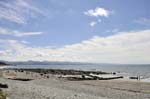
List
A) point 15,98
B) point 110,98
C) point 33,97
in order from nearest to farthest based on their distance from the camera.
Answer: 1. point 15,98
2. point 33,97
3. point 110,98

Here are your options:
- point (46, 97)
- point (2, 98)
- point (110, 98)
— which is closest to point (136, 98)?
point (110, 98)

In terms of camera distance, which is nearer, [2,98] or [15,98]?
[2,98]

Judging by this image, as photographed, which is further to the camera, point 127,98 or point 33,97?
point 127,98

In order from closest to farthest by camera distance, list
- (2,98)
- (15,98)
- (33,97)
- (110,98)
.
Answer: (2,98)
(15,98)
(33,97)
(110,98)

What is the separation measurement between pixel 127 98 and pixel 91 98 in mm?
5192

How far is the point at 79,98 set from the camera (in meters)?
27.2

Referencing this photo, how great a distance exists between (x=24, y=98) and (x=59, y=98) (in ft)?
11.8

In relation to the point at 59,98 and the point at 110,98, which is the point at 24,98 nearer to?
the point at 59,98

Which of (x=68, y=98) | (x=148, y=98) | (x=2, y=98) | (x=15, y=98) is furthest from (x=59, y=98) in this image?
(x=148, y=98)

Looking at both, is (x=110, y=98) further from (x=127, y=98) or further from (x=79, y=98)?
(x=79, y=98)

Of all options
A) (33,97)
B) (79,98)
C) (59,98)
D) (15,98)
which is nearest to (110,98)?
(79,98)

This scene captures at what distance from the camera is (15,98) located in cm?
2458

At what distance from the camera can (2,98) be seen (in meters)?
19.3

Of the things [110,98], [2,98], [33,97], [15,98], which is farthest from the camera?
[110,98]
